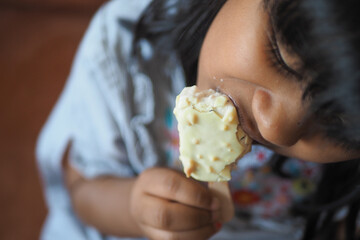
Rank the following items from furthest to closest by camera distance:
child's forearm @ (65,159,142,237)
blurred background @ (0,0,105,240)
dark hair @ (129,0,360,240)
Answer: blurred background @ (0,0,105,240), child's forearm @ (65,159,142,237), dark hair @ (129,0,360,240)

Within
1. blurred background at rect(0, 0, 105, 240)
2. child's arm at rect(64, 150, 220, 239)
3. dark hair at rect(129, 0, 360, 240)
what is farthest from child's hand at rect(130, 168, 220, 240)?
blurred background at rect(0, 0, 105, 240)

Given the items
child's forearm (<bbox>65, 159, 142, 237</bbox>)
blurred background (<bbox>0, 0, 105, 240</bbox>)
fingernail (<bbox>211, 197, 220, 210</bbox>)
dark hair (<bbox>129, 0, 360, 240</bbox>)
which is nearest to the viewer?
dark hair (<bbox>129, 0, 360, 240</bbox>)

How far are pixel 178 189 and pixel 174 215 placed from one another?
31 mm

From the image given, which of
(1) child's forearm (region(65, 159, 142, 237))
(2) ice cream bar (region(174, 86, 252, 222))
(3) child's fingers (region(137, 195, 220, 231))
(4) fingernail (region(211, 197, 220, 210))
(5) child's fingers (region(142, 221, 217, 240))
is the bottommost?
(1) child's forearm (region(65, 159, 142, 237))

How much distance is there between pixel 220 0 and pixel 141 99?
1.07 ft

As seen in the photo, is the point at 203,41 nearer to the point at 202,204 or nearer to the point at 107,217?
the point at 202,204

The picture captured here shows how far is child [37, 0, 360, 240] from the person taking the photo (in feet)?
0.87

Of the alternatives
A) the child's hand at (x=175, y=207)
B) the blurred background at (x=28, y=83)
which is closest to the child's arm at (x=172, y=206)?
the child's hand at (x=175, y=207)

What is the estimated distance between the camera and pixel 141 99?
0.62m

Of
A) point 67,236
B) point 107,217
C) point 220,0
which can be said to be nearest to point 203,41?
point 220,0

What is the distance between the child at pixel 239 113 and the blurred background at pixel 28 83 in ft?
0.68

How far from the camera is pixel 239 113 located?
29 cm

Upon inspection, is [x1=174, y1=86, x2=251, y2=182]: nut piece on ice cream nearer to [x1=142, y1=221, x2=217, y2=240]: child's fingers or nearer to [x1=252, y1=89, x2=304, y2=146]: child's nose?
[x1=252, y1=89, x2=304, y2=146]: child's nose

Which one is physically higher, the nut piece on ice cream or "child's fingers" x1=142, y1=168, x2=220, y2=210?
the nut piece on ice cream
